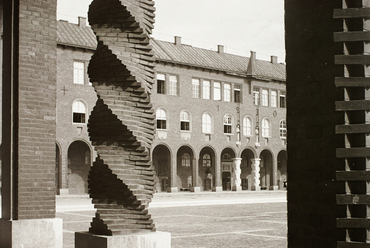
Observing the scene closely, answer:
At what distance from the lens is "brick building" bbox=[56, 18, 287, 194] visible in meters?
32.9

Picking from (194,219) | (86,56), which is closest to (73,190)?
(86,56)

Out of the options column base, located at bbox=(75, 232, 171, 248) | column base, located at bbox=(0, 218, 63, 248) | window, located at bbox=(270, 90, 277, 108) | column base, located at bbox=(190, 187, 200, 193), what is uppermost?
window, located at bbox=(270, 90, 277, 108)

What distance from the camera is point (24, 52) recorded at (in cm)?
710

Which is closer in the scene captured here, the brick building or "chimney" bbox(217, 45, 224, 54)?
the brick building

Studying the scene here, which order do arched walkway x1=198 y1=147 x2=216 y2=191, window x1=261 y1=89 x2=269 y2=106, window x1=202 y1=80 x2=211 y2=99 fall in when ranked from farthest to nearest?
window x1=261 y1=89 x2=269 y2=106 < arched walkway x1=198 y1=147 x2=216 y2=191 < window x1=202 y1=80 x2=211 y2=99

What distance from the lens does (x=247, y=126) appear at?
42.7 m

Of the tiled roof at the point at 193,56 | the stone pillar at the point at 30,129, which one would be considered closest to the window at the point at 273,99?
the tiled roof at the point at 193,56

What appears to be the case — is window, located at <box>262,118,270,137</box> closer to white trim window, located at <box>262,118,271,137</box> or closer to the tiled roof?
white trim window, located at <box>262,118,271,137</box>

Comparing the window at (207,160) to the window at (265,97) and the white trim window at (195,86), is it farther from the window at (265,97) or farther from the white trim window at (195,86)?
the window at (265,97)

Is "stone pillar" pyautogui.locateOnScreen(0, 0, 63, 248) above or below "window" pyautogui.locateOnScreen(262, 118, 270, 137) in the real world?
below

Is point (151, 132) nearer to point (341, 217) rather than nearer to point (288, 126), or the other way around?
point (288, 126)

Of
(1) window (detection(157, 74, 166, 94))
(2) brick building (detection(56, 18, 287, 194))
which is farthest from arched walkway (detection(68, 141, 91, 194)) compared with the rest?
(1) window (detection(157, 74, 166, 94))

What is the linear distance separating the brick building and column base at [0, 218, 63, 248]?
25.4 meters

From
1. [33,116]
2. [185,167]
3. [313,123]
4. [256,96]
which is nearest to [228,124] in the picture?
[256,96]
